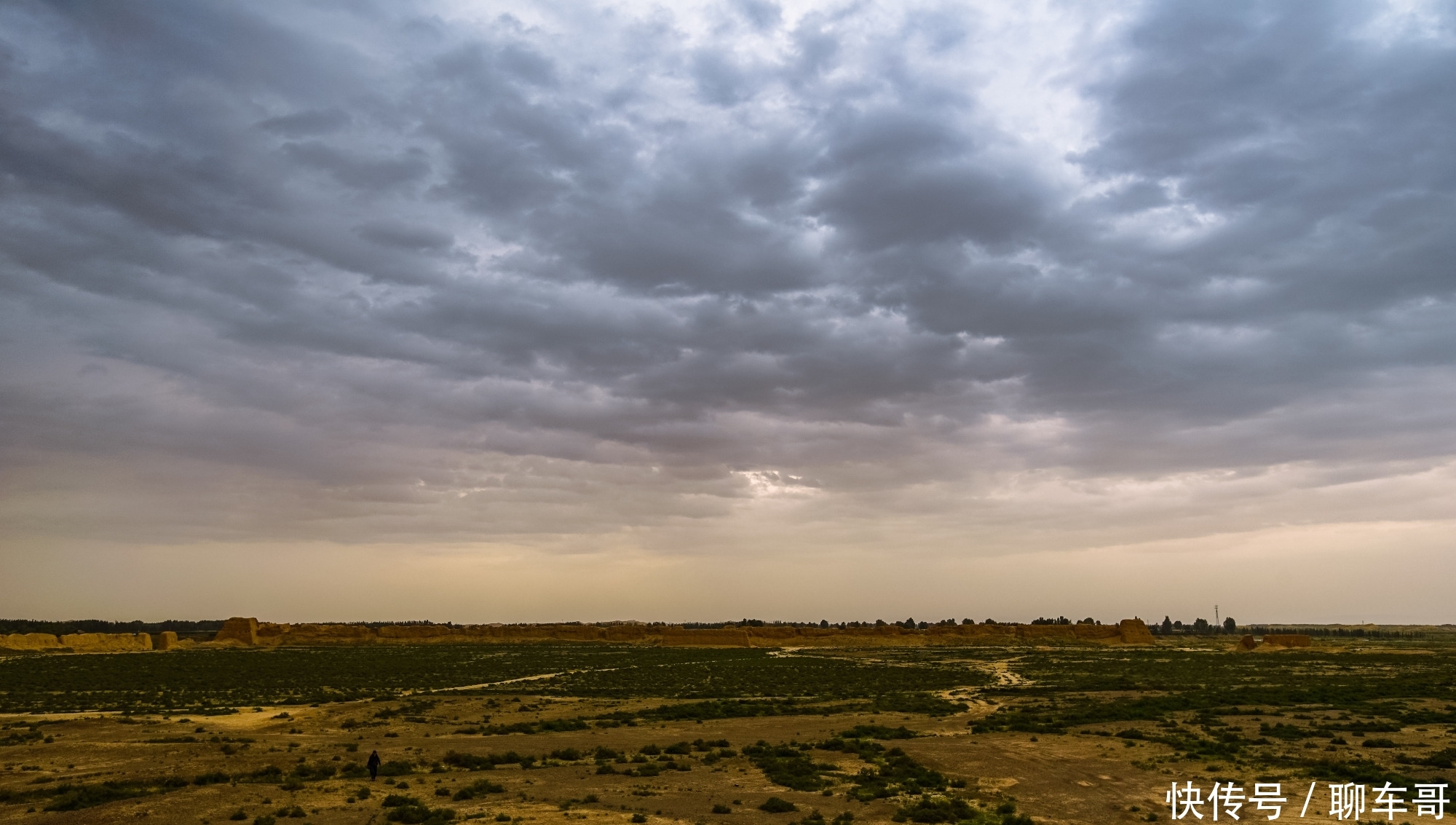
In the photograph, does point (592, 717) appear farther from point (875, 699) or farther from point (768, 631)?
point (768, 631)

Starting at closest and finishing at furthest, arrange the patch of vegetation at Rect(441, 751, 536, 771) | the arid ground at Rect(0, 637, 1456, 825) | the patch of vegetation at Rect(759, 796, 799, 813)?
the patch of vegetation at Rect(759, 796, 799, 813) < the arid ground at Rect(0, 637, 1456, 825) < the patch of vegetation at Rect(441, 751, 536, 771)

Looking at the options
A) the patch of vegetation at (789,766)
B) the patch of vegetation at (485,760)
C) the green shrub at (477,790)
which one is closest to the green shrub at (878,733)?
the patch of vegetation at (789,766)

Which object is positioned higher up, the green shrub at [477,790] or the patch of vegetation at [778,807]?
the patch of vegetation at [778,807]

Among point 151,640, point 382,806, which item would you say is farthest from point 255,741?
point 151,640

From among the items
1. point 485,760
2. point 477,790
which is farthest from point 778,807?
point 485,760

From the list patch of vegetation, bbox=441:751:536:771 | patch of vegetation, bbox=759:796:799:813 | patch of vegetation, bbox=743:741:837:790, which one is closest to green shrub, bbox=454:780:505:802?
patch of vegetation, bbox=441:751:536:771

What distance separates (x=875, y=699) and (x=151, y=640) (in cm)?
14917

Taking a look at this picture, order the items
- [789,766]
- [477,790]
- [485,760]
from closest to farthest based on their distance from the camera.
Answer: [477,790], [789,766], [485,760]
